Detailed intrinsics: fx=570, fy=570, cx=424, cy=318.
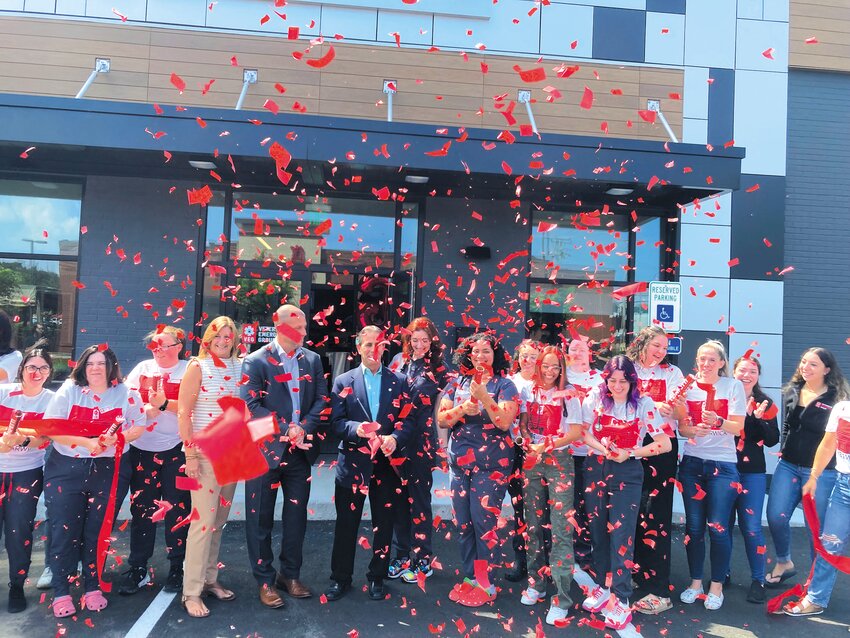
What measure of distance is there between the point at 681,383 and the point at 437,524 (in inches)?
114

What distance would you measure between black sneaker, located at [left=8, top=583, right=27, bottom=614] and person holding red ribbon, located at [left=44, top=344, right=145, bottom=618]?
0.86 feet

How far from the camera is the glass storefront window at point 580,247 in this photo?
8.31 metres

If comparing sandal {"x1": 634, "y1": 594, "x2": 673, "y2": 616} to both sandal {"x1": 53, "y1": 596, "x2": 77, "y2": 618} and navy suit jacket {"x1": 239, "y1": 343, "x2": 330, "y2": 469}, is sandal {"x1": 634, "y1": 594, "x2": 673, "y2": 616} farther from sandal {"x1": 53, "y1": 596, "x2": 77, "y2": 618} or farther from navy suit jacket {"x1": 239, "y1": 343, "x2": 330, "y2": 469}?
sandal {"x1": 53, "y1": 596, "x2": 77, "y2": 618}

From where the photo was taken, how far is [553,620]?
3883mm

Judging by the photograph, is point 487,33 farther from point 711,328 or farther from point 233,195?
point 711,328

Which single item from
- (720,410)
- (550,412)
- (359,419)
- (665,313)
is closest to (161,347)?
(359,419)

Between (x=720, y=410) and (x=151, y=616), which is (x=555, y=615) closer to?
(x=720, y=410)

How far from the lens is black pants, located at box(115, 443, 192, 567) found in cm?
417

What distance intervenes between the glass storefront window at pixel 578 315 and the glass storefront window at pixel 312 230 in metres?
2.23

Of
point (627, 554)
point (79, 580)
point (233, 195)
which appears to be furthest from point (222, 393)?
point (233, 195)

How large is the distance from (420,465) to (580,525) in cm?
142

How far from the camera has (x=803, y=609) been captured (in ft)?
13.7

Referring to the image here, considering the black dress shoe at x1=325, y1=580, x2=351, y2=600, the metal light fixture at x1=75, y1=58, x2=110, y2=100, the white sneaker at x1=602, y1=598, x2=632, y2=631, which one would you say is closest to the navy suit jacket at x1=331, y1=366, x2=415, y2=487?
the black dress shoe at x1=325, y1=580, x2=351, y2=600

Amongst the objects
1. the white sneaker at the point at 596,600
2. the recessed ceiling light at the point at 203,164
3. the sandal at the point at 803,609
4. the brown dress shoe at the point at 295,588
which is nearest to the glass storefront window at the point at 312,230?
the recessed ceiling light at the point at 203,164
